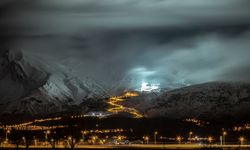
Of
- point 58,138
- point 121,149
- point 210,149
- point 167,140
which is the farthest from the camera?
point 167,140

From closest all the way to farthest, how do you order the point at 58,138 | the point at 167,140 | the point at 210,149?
the point at 210,149
the point at 58,138
the point at 167,140

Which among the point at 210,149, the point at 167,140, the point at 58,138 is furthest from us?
the point at 167,140

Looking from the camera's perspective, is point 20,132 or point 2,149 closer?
point 2,149

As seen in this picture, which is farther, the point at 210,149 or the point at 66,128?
the point at 66,128

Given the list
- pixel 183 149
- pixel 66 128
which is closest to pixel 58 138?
pixel 66 128

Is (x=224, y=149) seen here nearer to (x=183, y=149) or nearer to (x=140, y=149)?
(x=183, y=149)

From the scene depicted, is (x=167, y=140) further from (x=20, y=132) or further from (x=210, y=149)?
(x=210, y=149)

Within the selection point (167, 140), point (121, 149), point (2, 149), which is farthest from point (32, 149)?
point (167, 140)

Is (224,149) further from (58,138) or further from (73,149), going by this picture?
(58,138)

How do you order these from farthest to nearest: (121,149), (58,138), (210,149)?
(58,138) → (121,149) → (210,149)
